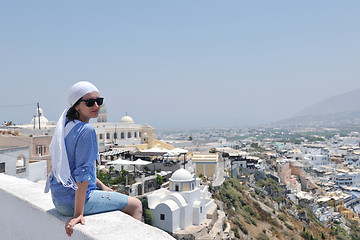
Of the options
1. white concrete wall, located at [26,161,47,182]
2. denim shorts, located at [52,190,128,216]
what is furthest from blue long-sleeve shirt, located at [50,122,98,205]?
white concrete wall, located at [26,161,47,182]

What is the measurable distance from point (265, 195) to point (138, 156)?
47.6 ft

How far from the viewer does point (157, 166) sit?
68.8 ft

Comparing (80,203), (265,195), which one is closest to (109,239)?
Result: (80,203)

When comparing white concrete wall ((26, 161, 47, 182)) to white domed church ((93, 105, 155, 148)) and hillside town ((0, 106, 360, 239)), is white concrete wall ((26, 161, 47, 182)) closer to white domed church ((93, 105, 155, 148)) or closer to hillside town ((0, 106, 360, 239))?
hillside town ((0, 106, 360, 239))

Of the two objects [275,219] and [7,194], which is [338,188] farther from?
[7,194]

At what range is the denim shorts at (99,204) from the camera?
7.39 ft

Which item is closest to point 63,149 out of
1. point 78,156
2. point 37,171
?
point 78,156

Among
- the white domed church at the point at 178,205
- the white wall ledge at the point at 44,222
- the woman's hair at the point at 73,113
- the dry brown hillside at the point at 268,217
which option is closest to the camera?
the white wall ledge at the point at 44,222

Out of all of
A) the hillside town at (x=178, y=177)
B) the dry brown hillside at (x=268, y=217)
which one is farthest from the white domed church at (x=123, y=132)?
the dry brown hillside at (x=268, y=217)

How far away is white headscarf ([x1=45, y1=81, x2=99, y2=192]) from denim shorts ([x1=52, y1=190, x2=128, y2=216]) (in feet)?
0.48

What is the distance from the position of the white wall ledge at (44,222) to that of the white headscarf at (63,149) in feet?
0.81

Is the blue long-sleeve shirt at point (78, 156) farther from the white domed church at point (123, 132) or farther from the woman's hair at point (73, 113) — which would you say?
the white domed church at point (123, 132)

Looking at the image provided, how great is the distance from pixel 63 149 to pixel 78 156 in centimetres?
11

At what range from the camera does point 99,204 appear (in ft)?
7.60
